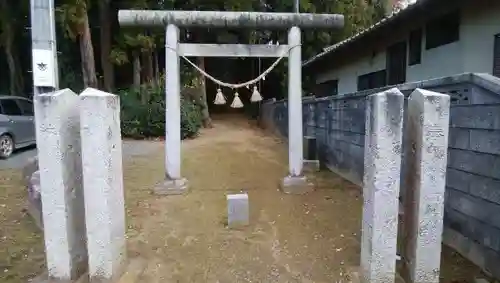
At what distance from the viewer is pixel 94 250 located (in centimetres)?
346

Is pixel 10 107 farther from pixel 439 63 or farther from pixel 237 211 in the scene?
pixel 439 63

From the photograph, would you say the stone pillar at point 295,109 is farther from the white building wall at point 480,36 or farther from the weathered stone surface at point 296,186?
the white building wall at point 480,36

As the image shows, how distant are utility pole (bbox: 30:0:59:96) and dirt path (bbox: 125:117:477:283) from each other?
2456 mm

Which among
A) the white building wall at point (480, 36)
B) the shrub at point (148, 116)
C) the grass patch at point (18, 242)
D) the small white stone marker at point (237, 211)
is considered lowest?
the grass patch at point (18, 242)

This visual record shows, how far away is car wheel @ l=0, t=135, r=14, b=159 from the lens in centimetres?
1024

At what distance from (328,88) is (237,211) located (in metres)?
11.2

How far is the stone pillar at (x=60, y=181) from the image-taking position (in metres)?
3.37

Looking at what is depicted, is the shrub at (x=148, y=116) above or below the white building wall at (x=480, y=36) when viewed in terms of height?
below

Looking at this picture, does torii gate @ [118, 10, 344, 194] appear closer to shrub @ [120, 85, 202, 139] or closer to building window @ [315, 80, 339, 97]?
building window @ [315, 80, 339, 97]

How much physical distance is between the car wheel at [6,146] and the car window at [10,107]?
826 millimetres

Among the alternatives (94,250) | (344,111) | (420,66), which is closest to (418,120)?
(94,250)

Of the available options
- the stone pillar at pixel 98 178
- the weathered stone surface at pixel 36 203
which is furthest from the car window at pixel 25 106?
the stone pillar at pixel 98 178

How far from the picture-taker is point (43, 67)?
21.0 ft

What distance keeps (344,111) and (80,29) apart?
10.5 metres
